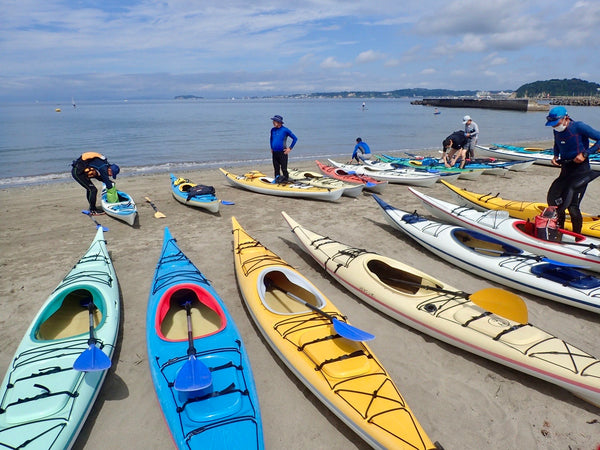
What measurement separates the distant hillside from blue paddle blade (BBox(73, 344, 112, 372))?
178 metres

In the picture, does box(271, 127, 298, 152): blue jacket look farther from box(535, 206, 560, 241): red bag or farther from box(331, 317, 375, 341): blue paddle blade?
box(331, 317, 375, 341): blue paddle blade

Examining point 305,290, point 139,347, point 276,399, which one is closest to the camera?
point 276,399

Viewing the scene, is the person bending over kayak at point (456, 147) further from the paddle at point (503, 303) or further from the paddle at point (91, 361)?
the paddle at point (91, 361)

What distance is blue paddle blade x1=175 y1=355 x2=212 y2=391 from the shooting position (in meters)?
3.01

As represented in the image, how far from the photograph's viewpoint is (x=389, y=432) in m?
2.83

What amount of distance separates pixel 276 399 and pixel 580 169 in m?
6.27

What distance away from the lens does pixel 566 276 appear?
16.6 ft

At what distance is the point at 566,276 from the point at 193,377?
17.0 ft

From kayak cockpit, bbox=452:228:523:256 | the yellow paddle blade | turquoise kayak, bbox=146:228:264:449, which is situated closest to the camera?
turquoise kayak, bbox=146:228:264:449

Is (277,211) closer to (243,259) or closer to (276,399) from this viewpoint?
(243,259)

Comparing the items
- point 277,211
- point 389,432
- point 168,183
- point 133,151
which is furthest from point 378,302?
point 133,151

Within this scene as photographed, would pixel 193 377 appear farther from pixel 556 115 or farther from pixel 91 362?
pixel 556 115

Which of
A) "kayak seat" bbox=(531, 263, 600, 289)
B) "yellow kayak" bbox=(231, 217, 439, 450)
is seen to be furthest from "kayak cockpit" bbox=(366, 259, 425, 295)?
"kayak seat" bbox=(531, 263, 600, 289)

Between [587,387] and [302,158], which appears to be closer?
[587,387]
